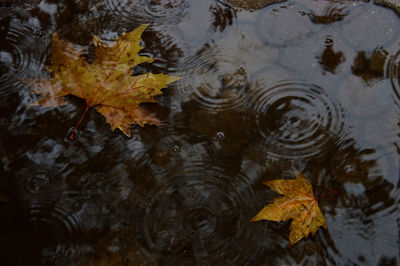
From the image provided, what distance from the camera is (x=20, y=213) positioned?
168cm

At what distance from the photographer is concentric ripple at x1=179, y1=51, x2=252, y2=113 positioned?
76.2 inches

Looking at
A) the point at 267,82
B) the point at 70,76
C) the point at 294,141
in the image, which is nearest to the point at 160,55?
the point at 70,76

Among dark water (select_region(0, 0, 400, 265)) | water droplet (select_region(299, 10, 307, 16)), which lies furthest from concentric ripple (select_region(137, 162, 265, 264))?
water droplet (select_region(299, 10, 307, 16))

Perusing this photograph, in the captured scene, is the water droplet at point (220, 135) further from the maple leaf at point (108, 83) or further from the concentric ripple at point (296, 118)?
the maple leaf at point (108, 83)

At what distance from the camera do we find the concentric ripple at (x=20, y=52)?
202 centimetres

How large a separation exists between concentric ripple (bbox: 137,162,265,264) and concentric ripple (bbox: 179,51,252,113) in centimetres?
39

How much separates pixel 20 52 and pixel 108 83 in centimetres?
64

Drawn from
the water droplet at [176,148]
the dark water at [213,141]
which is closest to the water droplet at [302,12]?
the dark water at [213,141]

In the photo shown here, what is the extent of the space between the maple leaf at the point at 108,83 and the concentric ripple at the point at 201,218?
39 cm

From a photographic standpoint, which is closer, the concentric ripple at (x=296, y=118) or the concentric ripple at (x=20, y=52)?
the concentric ripple at (x=296, y=118)

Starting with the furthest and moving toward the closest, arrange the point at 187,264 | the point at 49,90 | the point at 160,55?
the point at 160,55, the point at 49,90, the point at 187,264

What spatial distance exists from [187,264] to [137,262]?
23 centimetres

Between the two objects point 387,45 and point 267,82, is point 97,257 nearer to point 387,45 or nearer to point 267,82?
point 267,82

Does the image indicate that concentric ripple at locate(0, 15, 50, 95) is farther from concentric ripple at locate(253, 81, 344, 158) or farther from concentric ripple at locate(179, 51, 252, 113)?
concentric ripple at locate(253, 81, 344, 158)
